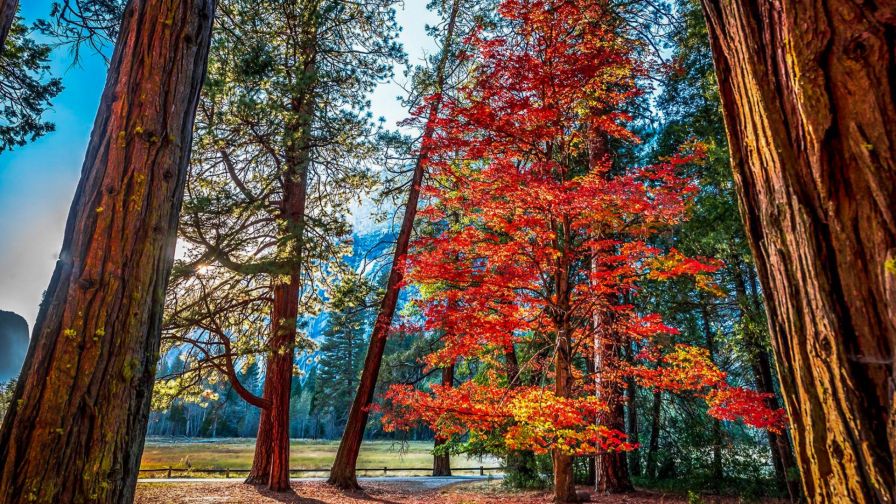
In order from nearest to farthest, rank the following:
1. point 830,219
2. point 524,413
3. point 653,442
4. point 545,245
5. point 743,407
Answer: point 830,219 < point 524,413 < point 743,407 < point 545,245 < point 653,442

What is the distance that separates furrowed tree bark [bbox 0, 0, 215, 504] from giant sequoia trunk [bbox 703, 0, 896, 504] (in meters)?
2.89

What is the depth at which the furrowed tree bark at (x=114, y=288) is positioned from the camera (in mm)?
2086

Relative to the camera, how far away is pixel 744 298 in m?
8.78

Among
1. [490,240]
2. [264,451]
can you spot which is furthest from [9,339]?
[490,240]

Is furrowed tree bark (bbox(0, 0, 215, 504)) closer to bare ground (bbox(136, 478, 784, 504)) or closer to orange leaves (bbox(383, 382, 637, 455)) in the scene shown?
orange leaves (bbox(383, 382, 637, 455))

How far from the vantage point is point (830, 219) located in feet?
3.20

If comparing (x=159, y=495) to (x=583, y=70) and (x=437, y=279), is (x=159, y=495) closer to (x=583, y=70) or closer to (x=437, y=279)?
(x=437, y=279)

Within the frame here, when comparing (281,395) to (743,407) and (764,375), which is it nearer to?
(743,407)

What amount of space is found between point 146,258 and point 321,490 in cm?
890

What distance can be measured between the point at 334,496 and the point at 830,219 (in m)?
10.3

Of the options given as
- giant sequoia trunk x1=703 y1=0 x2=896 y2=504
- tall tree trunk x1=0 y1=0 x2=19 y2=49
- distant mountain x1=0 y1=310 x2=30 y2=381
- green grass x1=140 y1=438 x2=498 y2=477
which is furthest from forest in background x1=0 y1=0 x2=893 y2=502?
distant mountain x1=0 y1=310 x2=30 y2=381

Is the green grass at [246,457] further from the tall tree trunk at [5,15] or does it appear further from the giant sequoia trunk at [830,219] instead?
the giant sequoia trunk at [830,219]

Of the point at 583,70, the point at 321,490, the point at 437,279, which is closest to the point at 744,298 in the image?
the point at 583,70

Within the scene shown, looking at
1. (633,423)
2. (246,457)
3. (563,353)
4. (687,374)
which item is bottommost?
(246,457)
